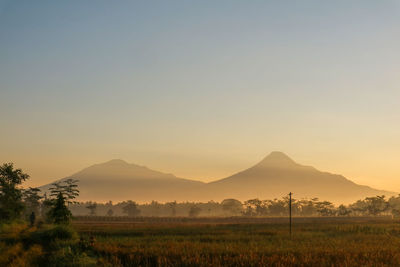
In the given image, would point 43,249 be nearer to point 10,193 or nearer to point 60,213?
point 60,213

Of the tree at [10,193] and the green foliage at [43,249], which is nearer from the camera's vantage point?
the green foliage at [43,249]

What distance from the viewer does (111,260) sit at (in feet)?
84.7

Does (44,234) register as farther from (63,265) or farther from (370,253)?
(370,253)

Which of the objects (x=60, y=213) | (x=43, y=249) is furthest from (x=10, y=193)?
(x=43, y=249)

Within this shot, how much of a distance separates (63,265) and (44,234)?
1434cm

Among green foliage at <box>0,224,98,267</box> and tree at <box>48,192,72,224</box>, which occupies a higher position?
tree at <box>48,192,72,224</box>

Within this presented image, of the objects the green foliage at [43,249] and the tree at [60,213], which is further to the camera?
the tree at [60,213]

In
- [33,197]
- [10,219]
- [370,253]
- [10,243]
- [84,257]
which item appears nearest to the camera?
[84,257]

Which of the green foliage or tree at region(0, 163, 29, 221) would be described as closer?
the green foliage

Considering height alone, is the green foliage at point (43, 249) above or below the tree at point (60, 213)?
below

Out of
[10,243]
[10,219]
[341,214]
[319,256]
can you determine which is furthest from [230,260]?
[341,214]

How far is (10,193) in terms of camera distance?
54.5 metres

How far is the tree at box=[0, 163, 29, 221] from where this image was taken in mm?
53531

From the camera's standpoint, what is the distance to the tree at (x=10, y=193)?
2108 inches
